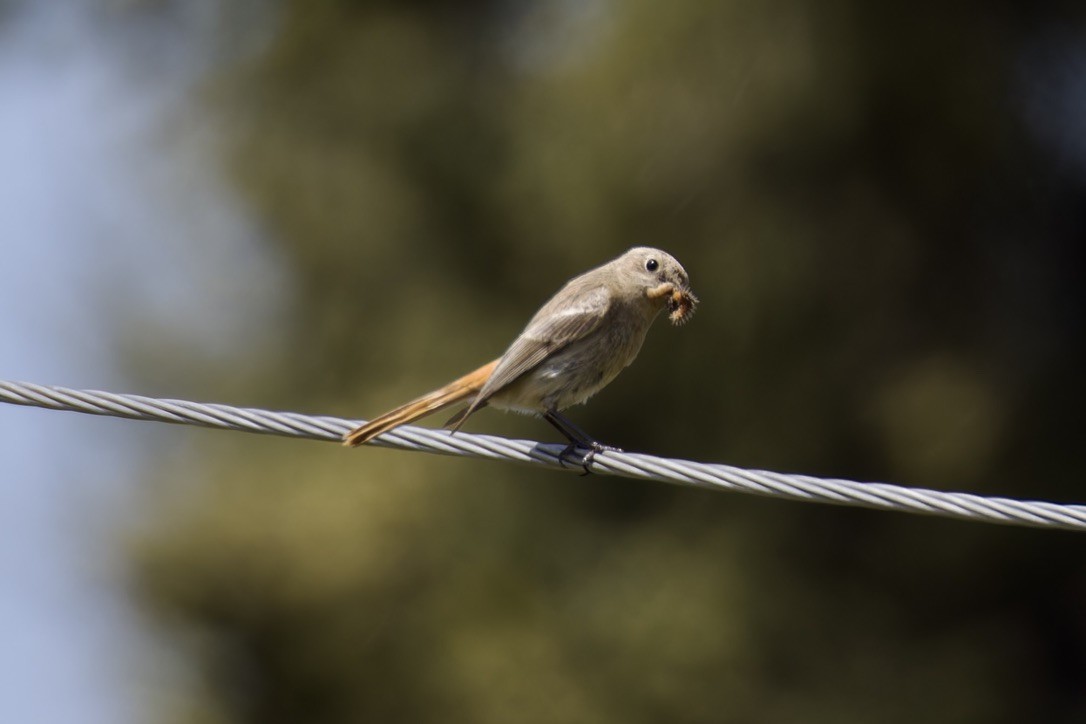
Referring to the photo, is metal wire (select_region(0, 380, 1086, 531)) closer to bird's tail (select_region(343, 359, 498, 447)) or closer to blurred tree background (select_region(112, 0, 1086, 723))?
bird's tail (select_region(343, 359, 498, 447))

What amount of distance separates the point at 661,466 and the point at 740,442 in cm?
792

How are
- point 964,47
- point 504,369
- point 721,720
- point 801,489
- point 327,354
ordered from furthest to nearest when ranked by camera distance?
point 327,354 < point 964,47 < point 721,720 < point 504,369 < point 801,489

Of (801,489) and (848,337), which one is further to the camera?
(848,337)

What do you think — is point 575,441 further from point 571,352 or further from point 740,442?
point 740,442

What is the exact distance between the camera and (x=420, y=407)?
18.6 ft

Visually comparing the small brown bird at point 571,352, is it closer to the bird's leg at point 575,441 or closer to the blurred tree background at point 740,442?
the bird's leg at point 575,441

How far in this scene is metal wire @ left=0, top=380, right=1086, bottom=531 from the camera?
13.3 ft

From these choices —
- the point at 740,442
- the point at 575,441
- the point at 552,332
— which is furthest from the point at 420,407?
the point at 740,442

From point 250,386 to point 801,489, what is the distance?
9.63 meters

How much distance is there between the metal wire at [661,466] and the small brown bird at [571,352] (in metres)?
1.43

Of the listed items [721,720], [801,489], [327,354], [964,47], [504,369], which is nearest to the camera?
[801,489]

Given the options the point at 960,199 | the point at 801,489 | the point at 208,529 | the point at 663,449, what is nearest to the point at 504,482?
the point at 663,449

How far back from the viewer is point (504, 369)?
19.9 ft

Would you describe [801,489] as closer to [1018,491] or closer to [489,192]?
[1018,491]
